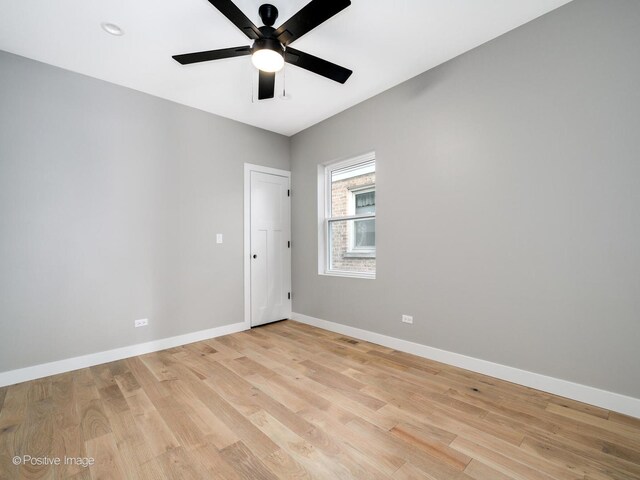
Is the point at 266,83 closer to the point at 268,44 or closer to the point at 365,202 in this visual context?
the point at 268,44

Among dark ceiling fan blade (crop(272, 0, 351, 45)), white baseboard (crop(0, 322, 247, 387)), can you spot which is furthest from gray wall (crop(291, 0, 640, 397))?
white baseboard (crop(0, 322, 247, 387))

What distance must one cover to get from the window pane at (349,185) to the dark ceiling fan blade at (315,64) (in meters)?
1.47

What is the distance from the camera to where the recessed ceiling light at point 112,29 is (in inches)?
85.4

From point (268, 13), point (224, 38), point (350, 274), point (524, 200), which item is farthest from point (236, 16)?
point (350, 274)

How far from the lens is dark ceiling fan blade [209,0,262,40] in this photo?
1.61 meters

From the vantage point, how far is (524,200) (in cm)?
226

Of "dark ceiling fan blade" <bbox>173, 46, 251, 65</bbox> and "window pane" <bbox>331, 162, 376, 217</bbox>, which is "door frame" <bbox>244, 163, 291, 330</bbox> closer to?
"window pane" <bbox>331, 162, 376, 217</bbox>

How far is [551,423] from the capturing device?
5.88 ft

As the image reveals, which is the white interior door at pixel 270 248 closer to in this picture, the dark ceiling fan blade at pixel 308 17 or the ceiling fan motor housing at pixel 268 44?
the ceiling fan motor housing at pixel 268 44

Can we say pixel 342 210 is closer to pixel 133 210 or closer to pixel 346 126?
pixel 346 126

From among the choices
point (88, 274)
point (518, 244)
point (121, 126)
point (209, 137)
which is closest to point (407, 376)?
point (518, 244)

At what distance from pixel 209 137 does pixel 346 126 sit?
1.74 m

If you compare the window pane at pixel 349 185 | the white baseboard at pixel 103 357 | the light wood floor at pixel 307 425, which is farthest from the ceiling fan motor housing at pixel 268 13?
the white baseboard at pixel 103 357

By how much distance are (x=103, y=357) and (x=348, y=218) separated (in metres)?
3.03
